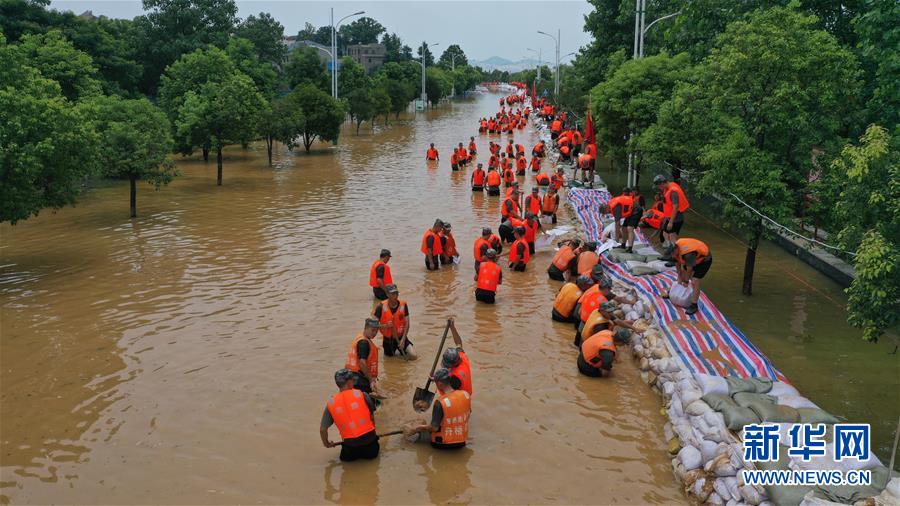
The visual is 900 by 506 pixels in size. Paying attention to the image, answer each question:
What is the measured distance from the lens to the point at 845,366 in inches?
413

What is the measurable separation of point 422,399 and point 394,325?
195 centimetres

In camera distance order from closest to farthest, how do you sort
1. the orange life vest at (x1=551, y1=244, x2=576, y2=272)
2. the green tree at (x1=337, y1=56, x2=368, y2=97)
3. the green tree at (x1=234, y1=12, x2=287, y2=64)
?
1. the orange life vest at (x1=551, y1=244, x2=576, y2=272)
2. the green tree at (x1=337, y1=56, x2=368, y2=97)
3. the green tree at (x1=234, y1=12, x2=287, y2=64)

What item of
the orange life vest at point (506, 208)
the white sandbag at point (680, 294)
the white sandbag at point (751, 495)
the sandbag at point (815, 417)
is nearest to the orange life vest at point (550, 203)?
the orange life vest at point (506, 208)

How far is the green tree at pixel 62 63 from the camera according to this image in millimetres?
26625

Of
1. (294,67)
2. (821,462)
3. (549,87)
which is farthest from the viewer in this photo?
(549,87)

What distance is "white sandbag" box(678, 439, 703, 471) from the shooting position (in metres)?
7.04

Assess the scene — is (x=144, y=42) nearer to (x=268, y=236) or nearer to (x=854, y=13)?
(x=268, y=236)

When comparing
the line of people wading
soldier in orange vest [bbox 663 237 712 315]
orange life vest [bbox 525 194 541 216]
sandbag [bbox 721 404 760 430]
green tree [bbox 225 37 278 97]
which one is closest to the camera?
sandbag [bbox 721 404 760 430]

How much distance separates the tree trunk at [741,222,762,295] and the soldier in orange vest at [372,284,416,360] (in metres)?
7.02

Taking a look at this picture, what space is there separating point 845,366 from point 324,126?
2960 centimetres

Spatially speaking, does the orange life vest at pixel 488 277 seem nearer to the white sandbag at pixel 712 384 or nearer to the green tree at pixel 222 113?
the white sandbag at pixel 712 384

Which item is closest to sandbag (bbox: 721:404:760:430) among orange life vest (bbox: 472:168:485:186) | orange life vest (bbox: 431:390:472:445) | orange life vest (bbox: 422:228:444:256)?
orange life vest (bbox: 431:390:472:445)

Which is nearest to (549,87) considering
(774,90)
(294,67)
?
(294,67)

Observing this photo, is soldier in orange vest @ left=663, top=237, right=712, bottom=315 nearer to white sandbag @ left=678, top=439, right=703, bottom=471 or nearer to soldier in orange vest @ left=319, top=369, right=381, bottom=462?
white sandbag @ left=678, top=439, right=703, bottom=471
